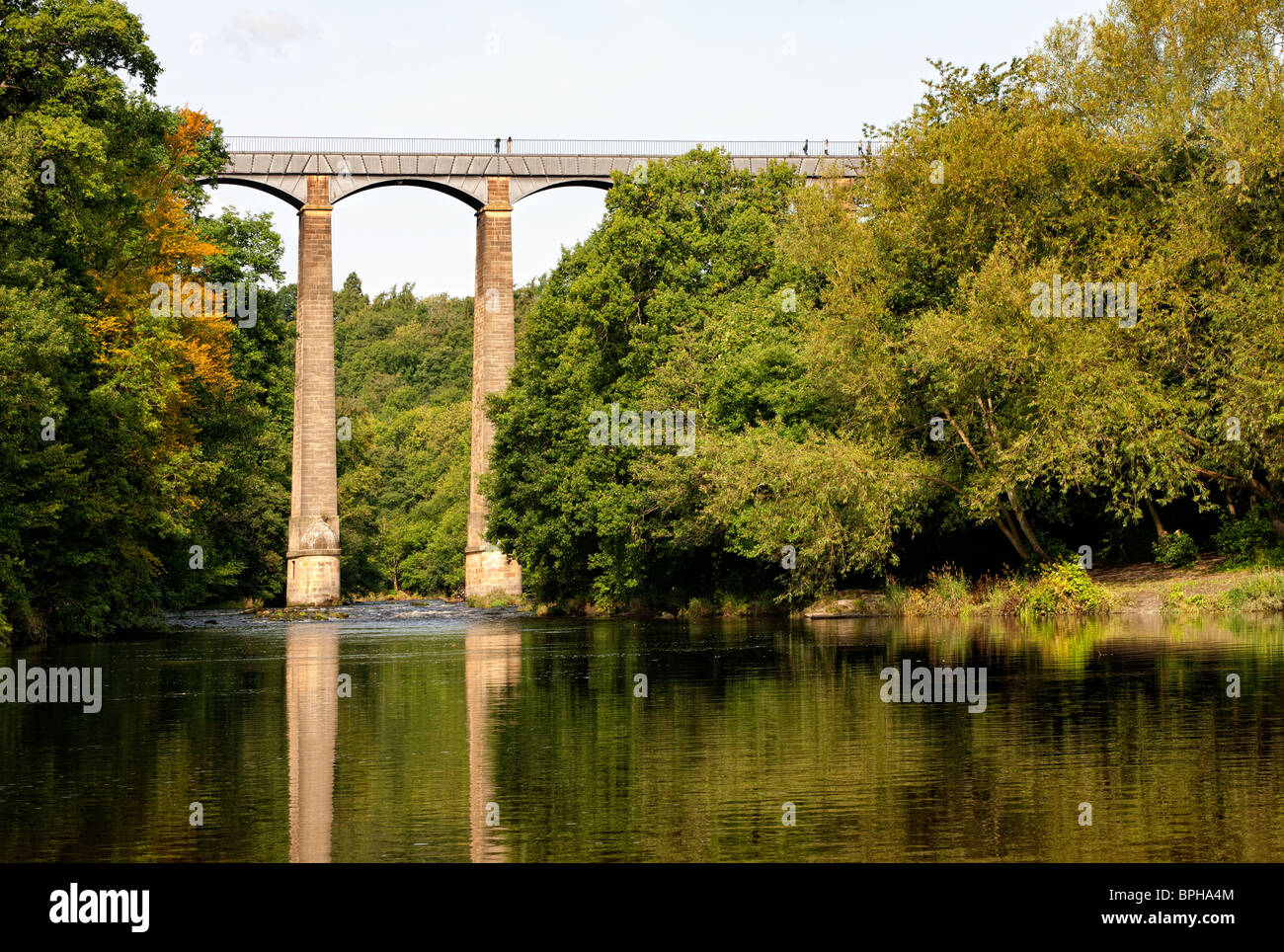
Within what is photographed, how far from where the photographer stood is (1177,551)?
125 feet

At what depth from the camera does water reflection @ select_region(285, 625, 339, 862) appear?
1059cm

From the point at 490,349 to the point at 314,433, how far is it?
29.0 feet

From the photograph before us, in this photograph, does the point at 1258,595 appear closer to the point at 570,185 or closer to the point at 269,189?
the point at 570,185

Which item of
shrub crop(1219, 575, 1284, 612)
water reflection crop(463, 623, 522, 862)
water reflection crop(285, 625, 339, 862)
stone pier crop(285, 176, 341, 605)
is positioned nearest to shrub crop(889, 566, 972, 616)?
shrub crop(1219, 575, 1284, 612)

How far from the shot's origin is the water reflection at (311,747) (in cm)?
1059

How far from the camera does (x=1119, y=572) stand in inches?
1554

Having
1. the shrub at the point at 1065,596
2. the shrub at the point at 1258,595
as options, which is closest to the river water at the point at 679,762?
the shrub at the point at 1258,595

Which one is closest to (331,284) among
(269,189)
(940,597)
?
(269,189)

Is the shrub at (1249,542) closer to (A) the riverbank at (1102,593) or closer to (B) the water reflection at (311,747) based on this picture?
(A) the riverbank at (1102,593)

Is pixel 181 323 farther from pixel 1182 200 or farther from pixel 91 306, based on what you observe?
pixel 1182 200

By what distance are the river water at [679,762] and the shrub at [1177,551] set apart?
12109mm

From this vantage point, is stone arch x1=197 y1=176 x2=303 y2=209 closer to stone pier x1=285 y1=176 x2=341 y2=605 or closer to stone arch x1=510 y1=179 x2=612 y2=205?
stone pier x1=285 y1=176 x2=341 y2=605
